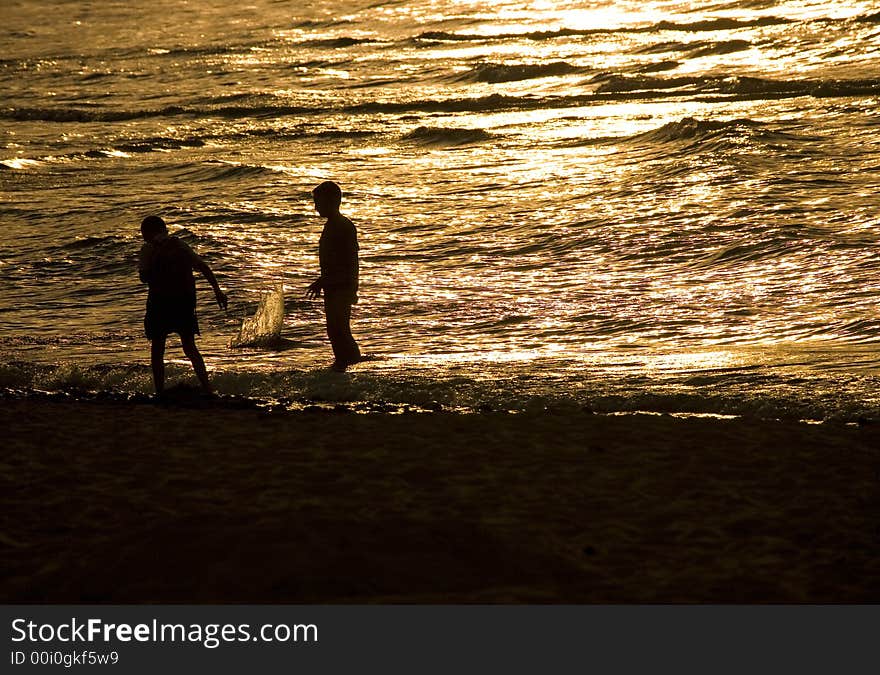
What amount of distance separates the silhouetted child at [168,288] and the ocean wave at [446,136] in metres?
17.3

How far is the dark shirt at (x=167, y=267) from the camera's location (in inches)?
374

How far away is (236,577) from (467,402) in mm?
3942

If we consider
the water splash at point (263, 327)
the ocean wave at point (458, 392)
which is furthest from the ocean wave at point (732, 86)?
the ocean wave at point (458, 392)

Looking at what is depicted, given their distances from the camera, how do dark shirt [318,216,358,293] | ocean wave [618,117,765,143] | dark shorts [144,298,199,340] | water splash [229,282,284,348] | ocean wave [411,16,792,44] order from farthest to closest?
ocean wave [411,16,792,44] < ocean wave [618,117,765,143] < water splash [229,282,284,348] < dark shirt [318,216,358,293] < dark shorts [144,298,199,340]

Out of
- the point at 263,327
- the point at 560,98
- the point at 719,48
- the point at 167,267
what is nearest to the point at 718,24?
the point at 719,48

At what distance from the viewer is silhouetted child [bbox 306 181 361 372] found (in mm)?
10391

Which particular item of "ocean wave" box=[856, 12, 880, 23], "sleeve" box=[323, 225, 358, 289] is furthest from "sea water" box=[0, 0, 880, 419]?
"sleeve" box=[323, 225, 358, 289]

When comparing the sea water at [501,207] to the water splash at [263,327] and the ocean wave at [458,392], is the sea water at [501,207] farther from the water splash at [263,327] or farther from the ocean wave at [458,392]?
the water splash at [263,327]

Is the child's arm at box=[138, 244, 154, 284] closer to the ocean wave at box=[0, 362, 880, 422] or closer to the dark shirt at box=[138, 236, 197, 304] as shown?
the dark shirt at box=[138, 236, 197, 304]

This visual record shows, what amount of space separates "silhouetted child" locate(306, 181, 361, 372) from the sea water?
522mm

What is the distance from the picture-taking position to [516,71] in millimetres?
35875

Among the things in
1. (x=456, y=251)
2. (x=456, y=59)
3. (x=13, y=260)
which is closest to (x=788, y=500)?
(x=456, y=251)

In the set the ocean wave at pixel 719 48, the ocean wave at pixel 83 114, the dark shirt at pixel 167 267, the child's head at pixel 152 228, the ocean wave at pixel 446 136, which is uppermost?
the ocean wave at pixel 719 48

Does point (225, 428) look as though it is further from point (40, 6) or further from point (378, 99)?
point (40, 6)
